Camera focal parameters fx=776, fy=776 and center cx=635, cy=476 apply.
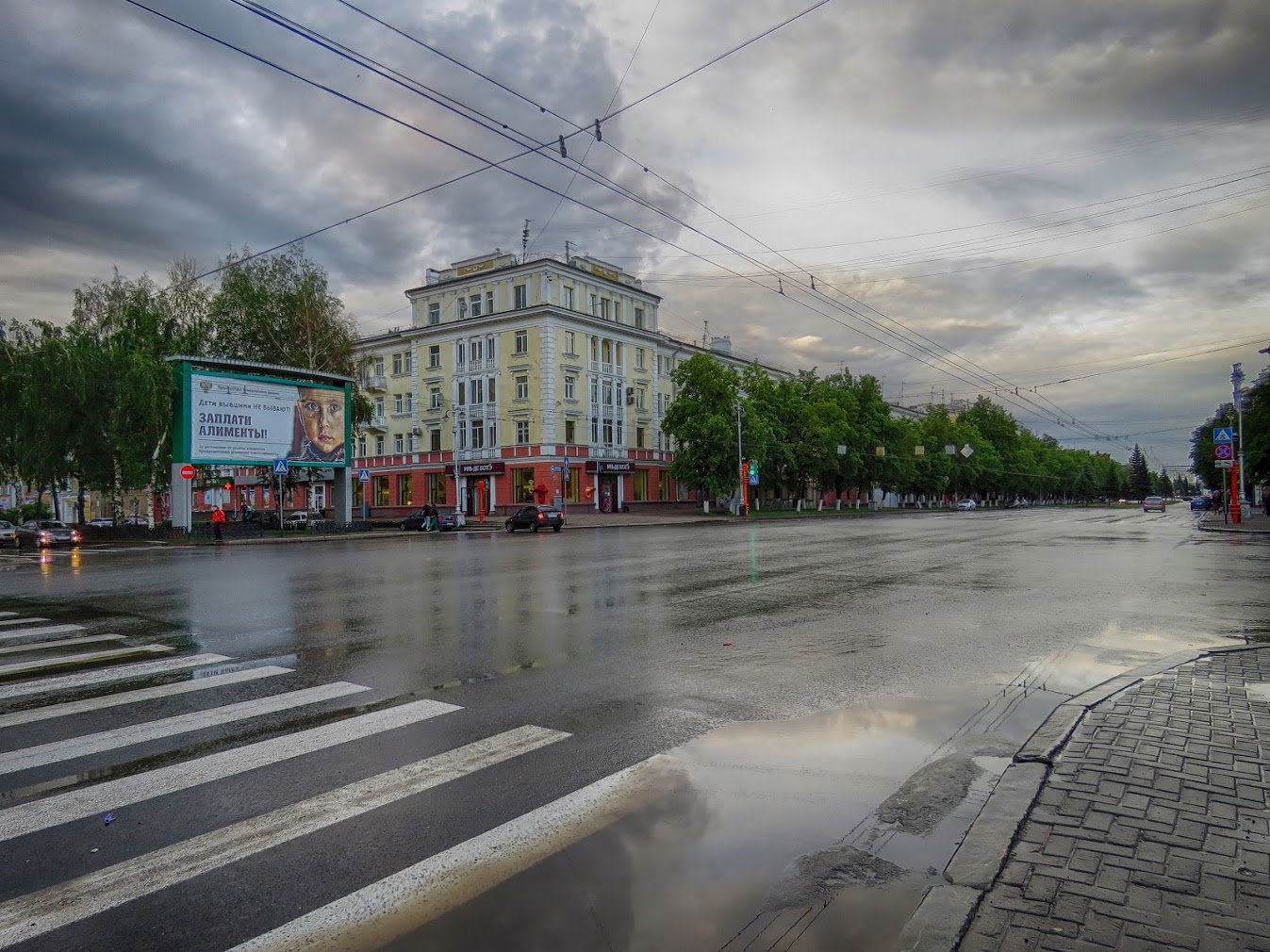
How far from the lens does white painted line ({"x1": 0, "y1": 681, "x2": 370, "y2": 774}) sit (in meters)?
5.07

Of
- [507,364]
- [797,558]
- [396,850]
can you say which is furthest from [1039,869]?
[507,364]

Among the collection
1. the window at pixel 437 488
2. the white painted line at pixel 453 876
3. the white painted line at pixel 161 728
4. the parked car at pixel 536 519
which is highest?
the window at pixel 437 488

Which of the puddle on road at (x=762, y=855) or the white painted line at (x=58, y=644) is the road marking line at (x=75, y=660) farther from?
the puddle on road at (x=762, y=855)

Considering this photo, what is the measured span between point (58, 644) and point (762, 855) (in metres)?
9.09

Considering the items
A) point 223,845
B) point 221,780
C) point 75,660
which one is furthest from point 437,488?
point 223,845

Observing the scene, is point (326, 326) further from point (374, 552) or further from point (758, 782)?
point (758, 782)

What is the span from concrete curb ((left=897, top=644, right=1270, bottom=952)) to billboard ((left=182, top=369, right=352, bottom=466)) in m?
35.3

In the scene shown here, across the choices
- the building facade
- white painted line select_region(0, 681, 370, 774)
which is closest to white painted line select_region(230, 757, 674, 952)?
white painted line select_region(0, 681, 370, 774)

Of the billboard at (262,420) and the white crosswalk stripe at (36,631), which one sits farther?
the billboard at (262,420)

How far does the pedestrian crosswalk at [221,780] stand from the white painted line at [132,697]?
0.08 ft

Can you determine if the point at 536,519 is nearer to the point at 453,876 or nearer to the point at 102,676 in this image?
the point at 102,676

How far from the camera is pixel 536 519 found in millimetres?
39219

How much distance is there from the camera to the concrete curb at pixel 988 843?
291 cm

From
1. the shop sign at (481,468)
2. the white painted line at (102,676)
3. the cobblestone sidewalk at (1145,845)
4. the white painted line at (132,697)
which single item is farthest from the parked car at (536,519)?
the cobblestone sidewalk at (1145,845)
